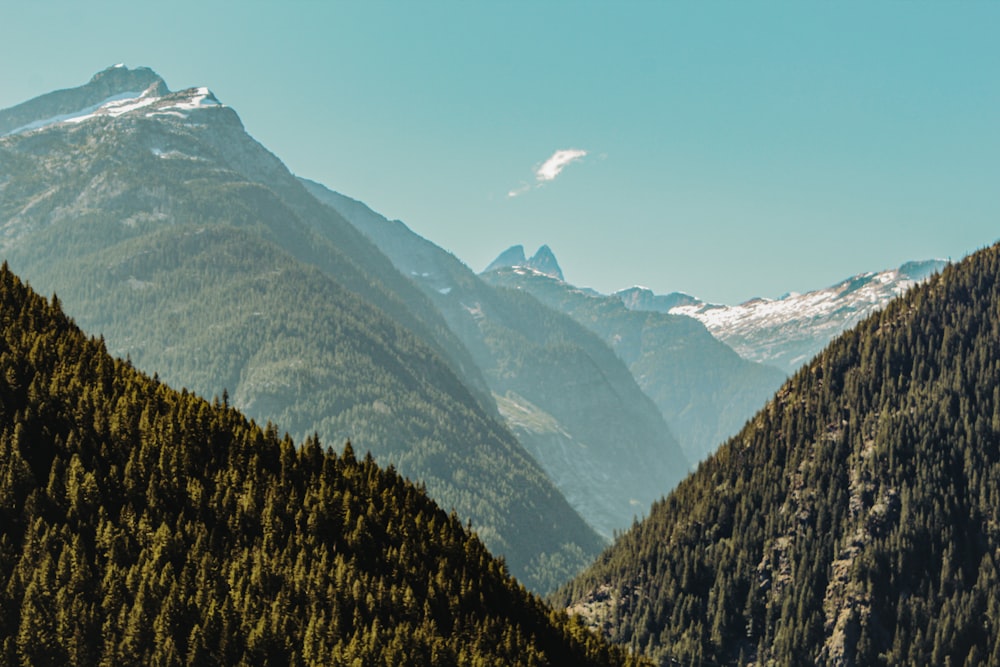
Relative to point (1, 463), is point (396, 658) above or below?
below

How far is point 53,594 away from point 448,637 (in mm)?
67130

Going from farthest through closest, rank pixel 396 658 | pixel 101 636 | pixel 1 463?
pixel 1 463 < pixel 396 658 < pixel 101 636

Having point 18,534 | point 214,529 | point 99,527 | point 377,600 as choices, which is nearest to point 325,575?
point 377,600

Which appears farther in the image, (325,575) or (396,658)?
(325,575)

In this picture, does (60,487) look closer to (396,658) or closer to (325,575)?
(325,575)

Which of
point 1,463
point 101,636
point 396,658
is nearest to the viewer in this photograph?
point 101,636

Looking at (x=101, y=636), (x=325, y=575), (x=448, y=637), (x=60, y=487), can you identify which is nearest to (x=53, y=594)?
(x=101, y=636)

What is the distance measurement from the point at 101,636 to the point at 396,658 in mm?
44057

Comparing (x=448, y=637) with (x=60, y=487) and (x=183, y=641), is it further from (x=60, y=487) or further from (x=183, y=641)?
(x=60, y=487)

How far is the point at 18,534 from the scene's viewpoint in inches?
7116

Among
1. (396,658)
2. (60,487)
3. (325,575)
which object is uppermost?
(60,487)

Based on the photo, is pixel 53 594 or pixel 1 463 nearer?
pixel 53 594

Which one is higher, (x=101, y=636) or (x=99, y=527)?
(x=99, y=527)

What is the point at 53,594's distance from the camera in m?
166
